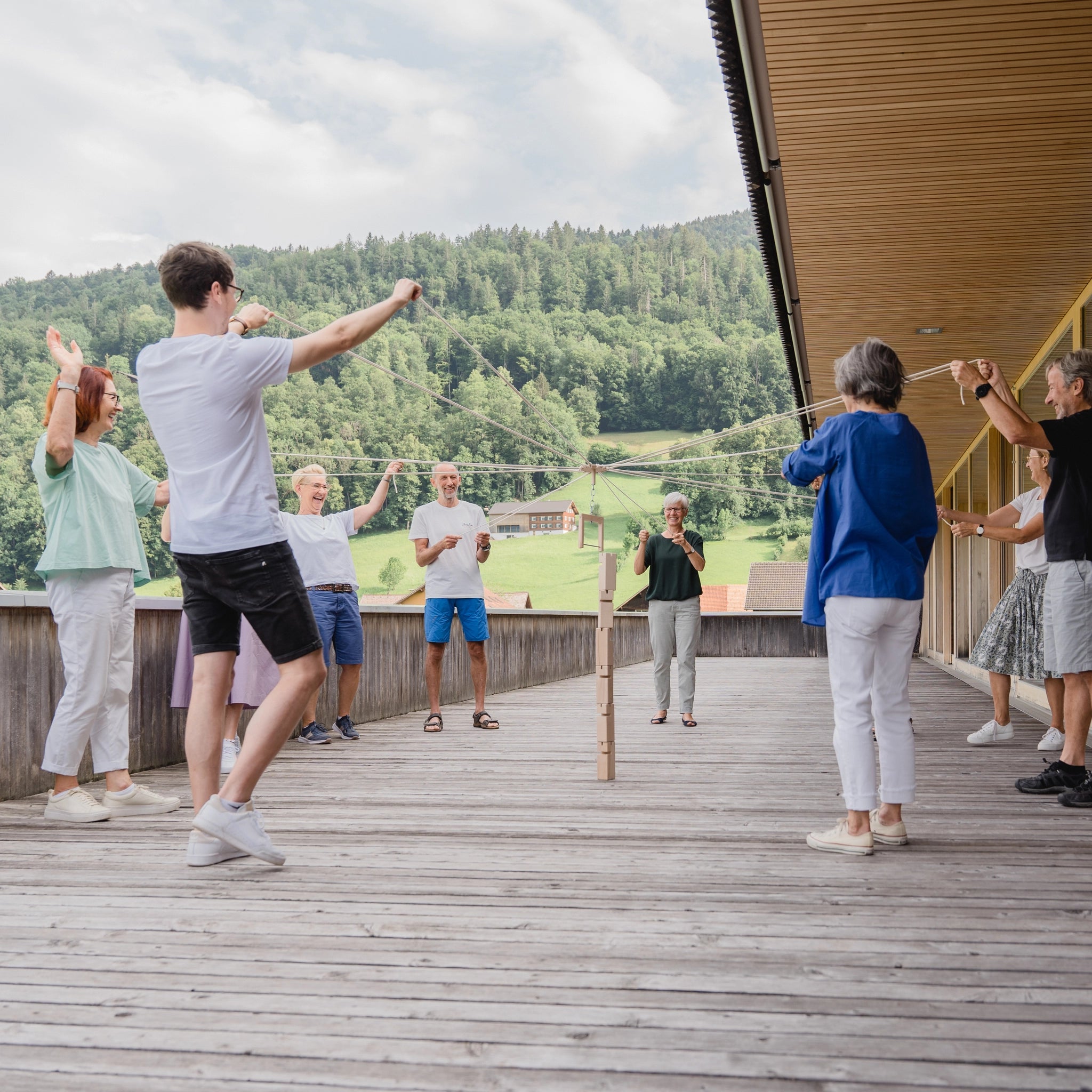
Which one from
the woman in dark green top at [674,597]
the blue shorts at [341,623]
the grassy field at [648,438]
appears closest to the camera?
the blue shorts at [341,623]

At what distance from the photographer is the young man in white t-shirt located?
2.81 meters

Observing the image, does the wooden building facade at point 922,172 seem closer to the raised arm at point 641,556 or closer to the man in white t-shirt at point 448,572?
the raised arm at point 641,556

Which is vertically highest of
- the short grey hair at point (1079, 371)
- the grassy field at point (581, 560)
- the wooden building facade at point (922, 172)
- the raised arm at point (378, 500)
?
the wooden building facade at point (922, 172)

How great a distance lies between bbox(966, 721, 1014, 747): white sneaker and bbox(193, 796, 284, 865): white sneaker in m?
4.00

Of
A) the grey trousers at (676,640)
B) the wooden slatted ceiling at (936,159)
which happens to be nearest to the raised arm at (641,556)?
the grey trousers at (676,640)

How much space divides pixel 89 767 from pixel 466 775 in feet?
4.90

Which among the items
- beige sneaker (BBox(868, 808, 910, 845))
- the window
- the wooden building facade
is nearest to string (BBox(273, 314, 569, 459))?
the wooden building facade

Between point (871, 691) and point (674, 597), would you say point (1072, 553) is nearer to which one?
point (871, 691)

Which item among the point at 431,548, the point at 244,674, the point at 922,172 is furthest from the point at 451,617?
the point at 922,172

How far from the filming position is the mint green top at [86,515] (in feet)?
11.8

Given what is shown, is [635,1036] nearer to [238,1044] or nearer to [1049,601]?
[238,1044]

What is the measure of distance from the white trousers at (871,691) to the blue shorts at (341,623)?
341cm

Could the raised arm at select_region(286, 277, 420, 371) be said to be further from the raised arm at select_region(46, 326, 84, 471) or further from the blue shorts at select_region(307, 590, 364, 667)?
the blue shorts at select_region(307, 590, 364, 667)

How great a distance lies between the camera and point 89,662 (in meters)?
3.63
